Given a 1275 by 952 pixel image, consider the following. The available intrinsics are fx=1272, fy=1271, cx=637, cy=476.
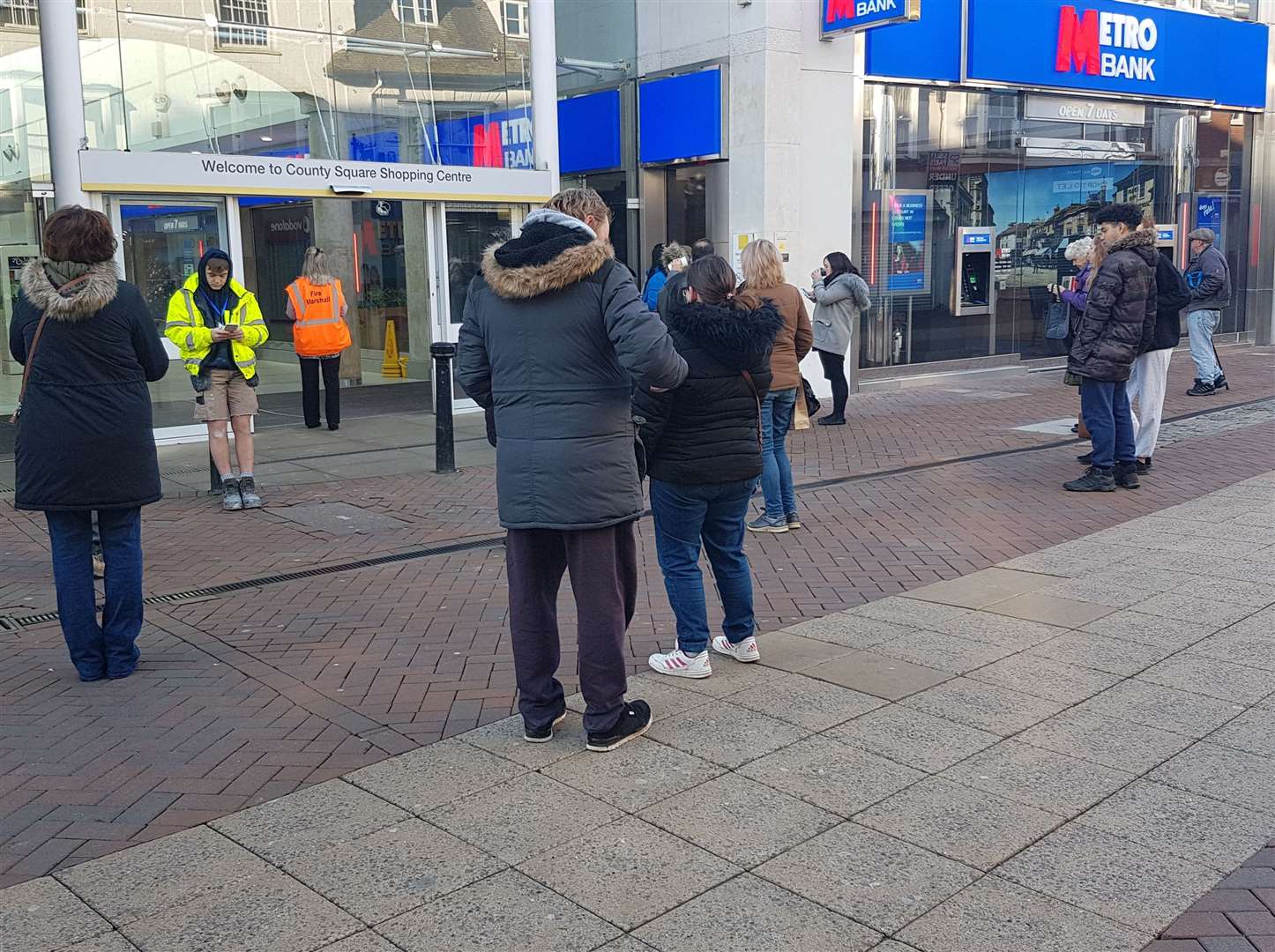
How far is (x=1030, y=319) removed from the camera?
17.6m

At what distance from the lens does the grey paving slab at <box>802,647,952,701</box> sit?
4.97 metres

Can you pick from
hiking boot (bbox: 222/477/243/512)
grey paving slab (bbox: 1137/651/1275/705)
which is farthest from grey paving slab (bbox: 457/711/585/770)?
hiking boot (bbox: 222/477/243/512)

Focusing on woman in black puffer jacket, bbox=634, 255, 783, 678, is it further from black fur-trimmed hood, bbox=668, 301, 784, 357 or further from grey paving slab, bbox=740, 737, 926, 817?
grey paving slab, bbox=740, 737, 926, 817

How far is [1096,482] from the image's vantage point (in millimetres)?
9047

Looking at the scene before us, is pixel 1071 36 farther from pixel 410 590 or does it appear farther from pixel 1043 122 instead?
pixel 410 590

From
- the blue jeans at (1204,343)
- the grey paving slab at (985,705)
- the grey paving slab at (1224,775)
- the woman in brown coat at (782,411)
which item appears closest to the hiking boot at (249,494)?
the woman in brown coat at (782,411)

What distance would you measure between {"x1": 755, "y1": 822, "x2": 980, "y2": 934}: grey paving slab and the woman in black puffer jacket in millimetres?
1522

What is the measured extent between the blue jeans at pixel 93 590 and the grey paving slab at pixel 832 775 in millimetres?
2699

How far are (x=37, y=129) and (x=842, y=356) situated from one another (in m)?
8.21

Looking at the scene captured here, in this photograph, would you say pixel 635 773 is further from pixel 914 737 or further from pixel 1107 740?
pixel 1107 740

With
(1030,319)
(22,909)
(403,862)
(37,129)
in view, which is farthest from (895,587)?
(1030,319)

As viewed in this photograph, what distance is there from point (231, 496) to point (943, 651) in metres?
5.27

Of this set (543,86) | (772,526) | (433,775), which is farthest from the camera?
(543,86)

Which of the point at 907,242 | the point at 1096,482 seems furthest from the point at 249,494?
the point at 907,242
